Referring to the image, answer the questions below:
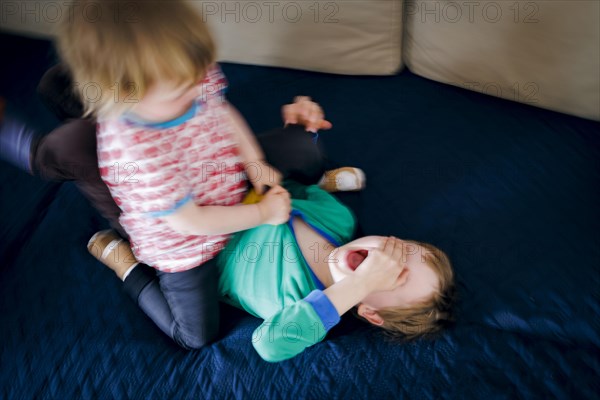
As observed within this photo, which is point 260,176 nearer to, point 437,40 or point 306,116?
point 306,116

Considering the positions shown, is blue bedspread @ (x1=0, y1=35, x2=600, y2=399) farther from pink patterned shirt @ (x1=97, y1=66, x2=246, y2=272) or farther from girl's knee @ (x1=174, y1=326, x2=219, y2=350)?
pink patterned shirt @ (x1=97, y1=66, x2=246, y2=272)

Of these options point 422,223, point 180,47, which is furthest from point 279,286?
point 180,47

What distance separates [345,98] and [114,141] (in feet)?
2.31

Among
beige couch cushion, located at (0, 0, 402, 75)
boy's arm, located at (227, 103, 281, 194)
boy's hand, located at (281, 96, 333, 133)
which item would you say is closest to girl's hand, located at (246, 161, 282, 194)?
boy's arm, located at (227, 103, 281, 194)

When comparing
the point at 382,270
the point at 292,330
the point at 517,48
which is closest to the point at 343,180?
the point at 382,270

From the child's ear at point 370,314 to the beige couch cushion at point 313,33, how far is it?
688 millimetres

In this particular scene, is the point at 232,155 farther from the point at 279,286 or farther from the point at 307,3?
the point at 307,3

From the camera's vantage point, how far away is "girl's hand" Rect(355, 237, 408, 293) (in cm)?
85

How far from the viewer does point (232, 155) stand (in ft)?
3.02

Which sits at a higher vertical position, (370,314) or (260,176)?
(260,176)

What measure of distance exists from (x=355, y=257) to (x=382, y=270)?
0.33ft

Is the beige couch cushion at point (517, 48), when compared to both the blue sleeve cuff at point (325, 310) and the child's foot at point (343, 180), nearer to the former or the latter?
the child's foot at point (343, 180)

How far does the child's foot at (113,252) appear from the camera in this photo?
38.0 inches

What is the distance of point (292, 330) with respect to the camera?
2.65 ft
